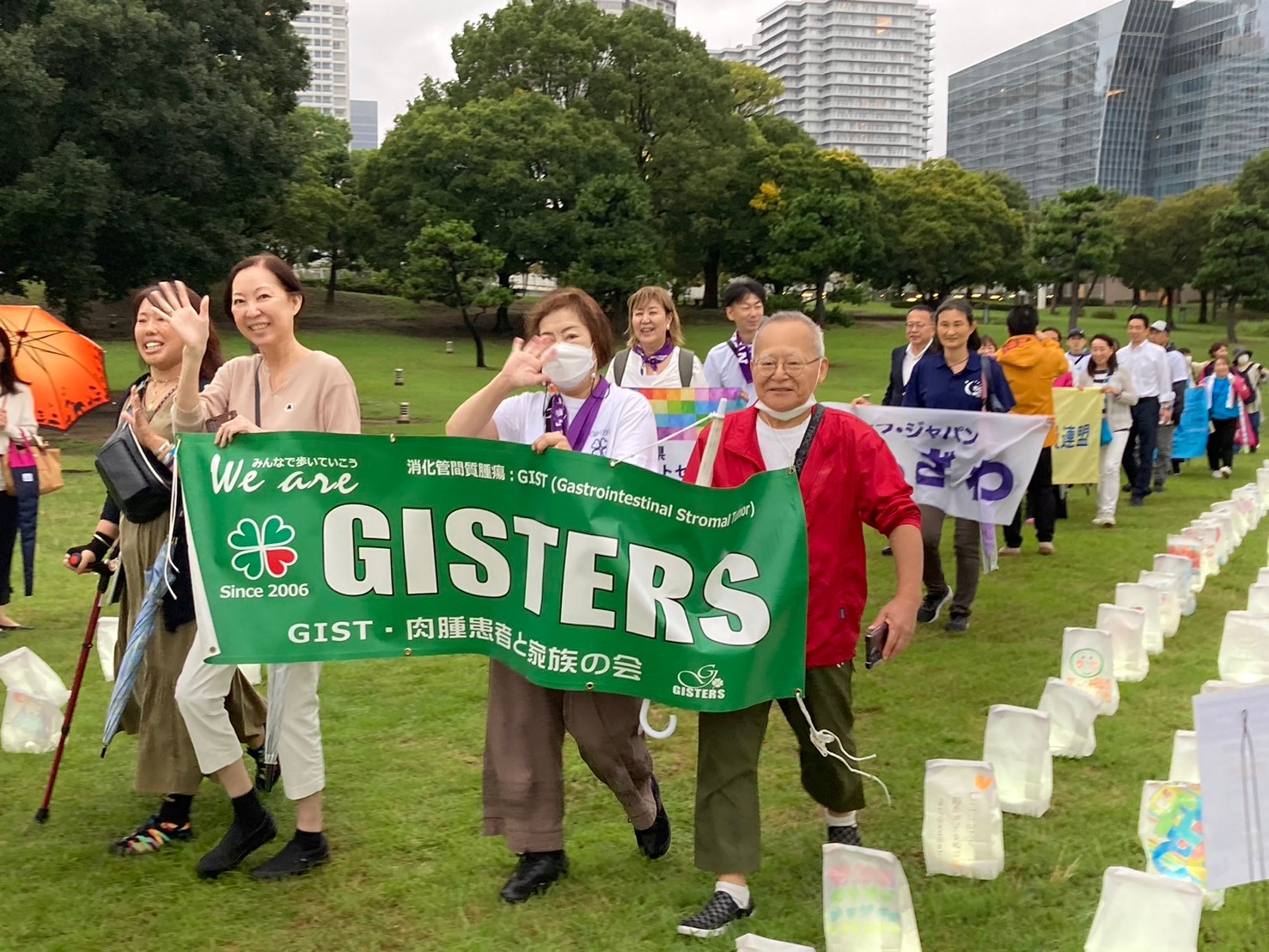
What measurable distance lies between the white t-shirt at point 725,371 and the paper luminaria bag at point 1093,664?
8.75ft

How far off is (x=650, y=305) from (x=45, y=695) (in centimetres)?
379

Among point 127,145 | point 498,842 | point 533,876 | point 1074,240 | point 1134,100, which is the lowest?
point 498,842

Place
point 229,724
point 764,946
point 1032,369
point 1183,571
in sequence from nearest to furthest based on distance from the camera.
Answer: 1. point 764,946
2. point 229,724
3. point 1183,571
4. point 1032,369

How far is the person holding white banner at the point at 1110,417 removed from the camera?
1112 cm

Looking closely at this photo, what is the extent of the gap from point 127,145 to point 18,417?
Answer: 16.1 meters

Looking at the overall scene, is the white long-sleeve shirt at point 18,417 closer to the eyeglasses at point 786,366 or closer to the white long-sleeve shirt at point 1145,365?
the eyeglasses at point 786,366

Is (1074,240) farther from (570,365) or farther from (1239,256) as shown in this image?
(570,365)

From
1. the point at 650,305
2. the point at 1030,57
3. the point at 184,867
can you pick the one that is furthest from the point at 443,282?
the point at 1030,57

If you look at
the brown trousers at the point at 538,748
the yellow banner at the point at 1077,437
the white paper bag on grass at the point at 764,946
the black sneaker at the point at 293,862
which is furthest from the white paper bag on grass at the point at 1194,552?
the black sneaker at the point at 293,862

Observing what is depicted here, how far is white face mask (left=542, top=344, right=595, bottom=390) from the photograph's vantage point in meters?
3.57

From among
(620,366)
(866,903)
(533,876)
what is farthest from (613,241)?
(866,903)

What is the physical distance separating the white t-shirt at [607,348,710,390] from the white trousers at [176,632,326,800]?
11.1ft

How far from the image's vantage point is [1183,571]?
23.4ft

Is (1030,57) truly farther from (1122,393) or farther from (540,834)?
(540,834)
